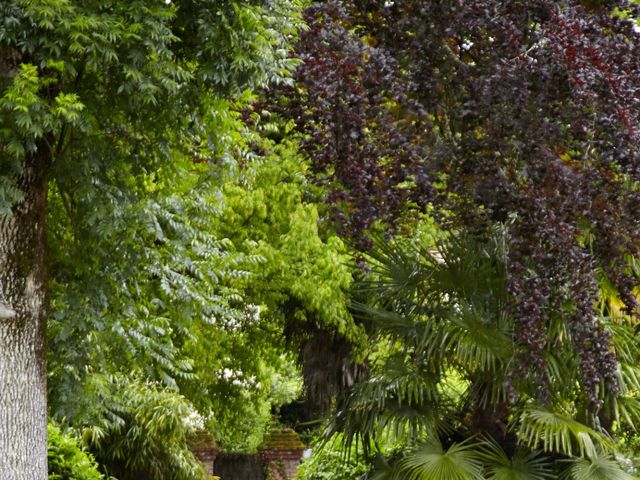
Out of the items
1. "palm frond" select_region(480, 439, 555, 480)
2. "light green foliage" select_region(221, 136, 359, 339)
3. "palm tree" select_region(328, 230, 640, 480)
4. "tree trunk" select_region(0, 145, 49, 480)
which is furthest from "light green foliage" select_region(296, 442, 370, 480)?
"tree trunk" select_region(0, 145, 49, 480)

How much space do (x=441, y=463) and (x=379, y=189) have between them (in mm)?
3520

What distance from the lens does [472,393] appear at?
1102 cm

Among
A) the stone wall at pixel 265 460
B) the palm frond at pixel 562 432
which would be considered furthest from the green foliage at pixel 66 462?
the stone wall at pixel 265 460

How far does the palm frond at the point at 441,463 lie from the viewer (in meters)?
10.2

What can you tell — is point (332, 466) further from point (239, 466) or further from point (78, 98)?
point (239, 466)

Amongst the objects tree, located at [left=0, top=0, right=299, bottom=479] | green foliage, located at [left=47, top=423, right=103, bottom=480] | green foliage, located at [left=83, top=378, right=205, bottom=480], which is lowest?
green foliage, located at [left=47, top=423, right=103, bottom=480]

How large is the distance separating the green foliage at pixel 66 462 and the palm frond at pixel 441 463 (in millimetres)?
3044

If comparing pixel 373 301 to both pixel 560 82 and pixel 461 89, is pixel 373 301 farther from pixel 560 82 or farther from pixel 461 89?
pixel 560 82

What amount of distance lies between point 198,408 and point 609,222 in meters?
10.5

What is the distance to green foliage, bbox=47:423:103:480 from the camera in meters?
11.1

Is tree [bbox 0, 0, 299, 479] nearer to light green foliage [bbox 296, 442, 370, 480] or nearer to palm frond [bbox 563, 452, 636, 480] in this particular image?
palm frond [bbox 563, 452, 636, 480]

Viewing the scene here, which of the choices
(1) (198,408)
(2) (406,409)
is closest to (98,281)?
(2) (406,409)

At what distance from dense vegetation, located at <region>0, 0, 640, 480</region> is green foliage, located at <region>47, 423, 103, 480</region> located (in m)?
0.03

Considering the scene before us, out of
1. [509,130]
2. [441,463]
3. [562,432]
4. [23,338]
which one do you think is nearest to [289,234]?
[441,463]
